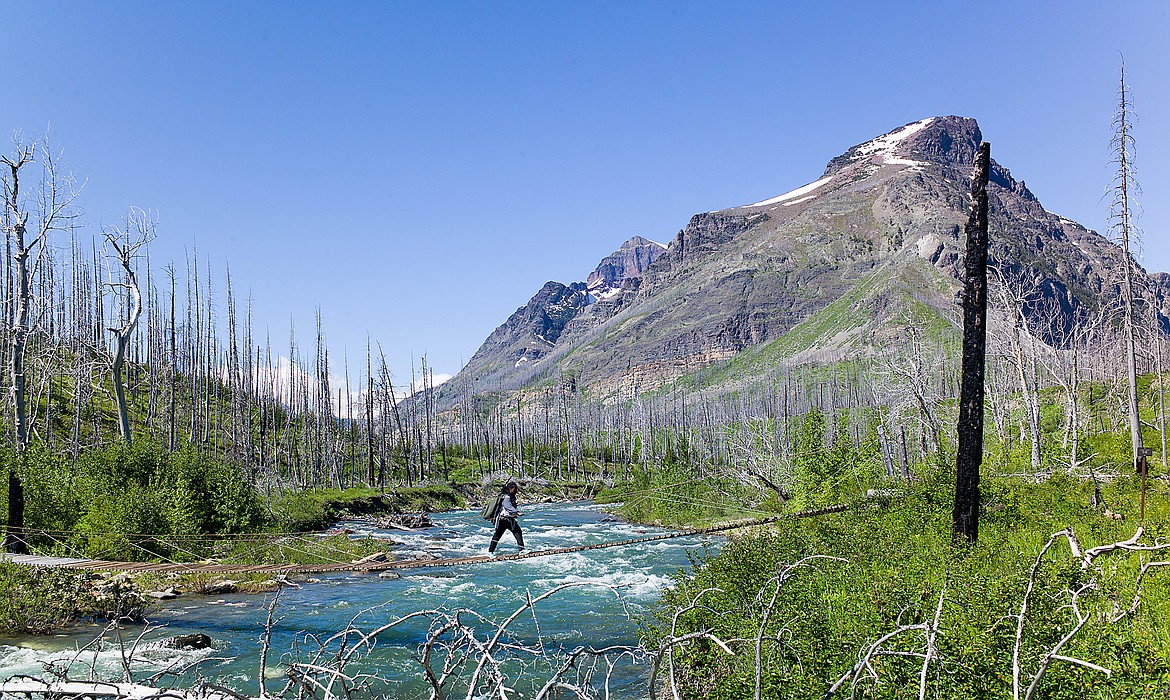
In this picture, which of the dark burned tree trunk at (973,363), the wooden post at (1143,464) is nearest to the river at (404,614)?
the dark burned tree trunk at (973,363)

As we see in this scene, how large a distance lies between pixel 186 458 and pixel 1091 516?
1082 inches

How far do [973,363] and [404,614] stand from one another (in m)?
14.9

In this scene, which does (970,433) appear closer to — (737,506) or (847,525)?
(847,525)

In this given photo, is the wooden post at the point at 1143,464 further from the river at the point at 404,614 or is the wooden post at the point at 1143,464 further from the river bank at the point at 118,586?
the river bank at the point at 118,586

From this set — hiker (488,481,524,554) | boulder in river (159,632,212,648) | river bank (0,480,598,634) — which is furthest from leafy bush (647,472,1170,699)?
boulder in river (159,632,212,648)

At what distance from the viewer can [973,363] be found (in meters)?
16.1

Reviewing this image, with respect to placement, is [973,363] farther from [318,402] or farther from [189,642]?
[318,402]

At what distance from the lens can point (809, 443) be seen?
35094 mm

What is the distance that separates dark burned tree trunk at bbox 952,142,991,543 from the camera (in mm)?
15812

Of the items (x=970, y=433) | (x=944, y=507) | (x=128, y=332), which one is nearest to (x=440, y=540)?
(x=128, y=332)

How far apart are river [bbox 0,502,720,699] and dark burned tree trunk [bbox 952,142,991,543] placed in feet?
23.1

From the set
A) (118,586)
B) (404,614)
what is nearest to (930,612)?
(404,614)

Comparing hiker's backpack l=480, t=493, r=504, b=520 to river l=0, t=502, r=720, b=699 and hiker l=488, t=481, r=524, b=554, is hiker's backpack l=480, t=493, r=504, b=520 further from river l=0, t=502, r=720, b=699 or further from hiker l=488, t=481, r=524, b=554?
river l=0, t=502, r=720, b=699

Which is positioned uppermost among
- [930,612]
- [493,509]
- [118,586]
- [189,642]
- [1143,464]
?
[493,509]
